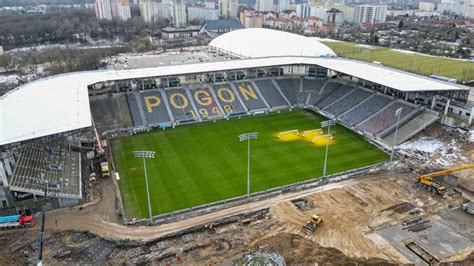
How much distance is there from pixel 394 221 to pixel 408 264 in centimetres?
572

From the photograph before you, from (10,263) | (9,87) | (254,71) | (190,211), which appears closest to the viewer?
(10,263)

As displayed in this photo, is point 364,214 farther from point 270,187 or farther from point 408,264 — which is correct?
point 270,187

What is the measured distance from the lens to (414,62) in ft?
298

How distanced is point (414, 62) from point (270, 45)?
39.4 m

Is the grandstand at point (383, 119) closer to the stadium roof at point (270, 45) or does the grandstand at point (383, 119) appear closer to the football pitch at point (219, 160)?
the football pitch at point (219, 160)

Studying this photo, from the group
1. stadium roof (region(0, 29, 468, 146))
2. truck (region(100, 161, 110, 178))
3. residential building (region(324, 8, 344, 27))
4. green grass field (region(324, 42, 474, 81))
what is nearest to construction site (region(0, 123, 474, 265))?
truck (region(100, 161, 110, 178))

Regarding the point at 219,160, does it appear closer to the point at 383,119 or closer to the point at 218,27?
the point at 383,119

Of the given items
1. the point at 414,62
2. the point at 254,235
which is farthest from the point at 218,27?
the point at 254,235

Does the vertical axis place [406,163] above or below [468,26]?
below

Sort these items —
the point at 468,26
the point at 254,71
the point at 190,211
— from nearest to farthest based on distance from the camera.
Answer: the point at 190,211 < the point at 254,71 < the point at 468,26

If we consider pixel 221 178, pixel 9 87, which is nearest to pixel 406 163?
pixel 221 178

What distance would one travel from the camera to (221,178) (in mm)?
38750

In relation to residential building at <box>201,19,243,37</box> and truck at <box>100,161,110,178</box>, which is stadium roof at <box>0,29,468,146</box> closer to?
truck at <box>100,161,110,178</box>

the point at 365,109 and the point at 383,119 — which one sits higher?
the point at 365,109
